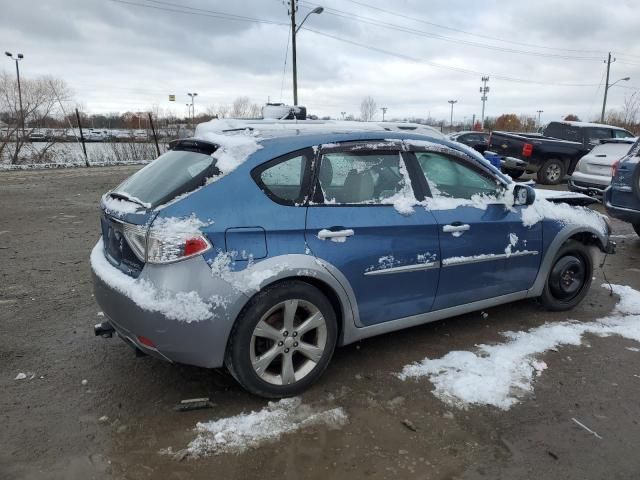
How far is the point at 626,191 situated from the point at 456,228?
4.75 m

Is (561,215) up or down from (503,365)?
up

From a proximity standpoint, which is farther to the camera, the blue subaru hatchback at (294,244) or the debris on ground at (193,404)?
the debris on ground at (193,404)

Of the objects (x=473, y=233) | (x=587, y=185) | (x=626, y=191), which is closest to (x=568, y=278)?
(x=473, y=233)

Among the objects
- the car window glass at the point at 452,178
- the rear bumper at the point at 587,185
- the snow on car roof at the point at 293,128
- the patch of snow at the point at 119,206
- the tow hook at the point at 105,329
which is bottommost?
the tow hook at the point at 105,329

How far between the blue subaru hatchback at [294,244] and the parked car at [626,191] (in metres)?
3.87

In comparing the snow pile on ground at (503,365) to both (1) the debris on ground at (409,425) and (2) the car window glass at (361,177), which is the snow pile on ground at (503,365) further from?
(2) the car window glass at (361,177)

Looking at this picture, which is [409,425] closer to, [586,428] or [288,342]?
[288,342]

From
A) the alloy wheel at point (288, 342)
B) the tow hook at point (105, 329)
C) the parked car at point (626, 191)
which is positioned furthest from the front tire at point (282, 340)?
the parked car at point (626, 191)

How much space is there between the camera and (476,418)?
9.99 ft

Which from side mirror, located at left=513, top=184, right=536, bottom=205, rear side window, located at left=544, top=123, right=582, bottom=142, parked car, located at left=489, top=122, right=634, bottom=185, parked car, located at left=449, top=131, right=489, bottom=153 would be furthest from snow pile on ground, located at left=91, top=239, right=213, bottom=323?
parked car, located at left=449, top=131, right=489, bottom=153

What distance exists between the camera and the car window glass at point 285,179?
10.2ft

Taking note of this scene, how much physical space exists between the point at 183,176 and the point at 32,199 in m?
9.57

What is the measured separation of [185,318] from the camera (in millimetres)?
2809

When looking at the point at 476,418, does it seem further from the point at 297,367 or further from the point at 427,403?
the point at 297,367
